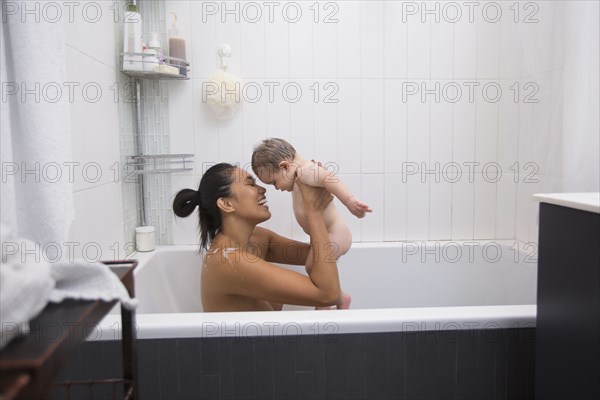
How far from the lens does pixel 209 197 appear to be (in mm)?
1533

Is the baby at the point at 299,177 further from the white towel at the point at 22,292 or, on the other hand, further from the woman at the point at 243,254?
the white towel at the point at 22,292

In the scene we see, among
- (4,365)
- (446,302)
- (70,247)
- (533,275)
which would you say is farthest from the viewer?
(446,302)

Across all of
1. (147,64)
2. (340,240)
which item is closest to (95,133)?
(147,64)

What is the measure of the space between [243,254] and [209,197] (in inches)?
8.8

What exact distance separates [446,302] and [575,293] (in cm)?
107

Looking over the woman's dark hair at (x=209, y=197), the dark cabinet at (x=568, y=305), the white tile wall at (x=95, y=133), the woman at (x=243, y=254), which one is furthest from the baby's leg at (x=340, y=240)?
the white tile wall at (x=95, y=133)

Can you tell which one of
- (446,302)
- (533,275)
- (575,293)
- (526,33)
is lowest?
(446,302)

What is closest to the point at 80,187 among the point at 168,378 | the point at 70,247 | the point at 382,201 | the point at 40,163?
the point at 70,247

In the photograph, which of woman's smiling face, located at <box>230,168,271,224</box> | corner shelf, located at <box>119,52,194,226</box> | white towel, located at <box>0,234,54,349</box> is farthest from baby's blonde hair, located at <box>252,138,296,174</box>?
white towel, located at <box>0,234,54,349</box>

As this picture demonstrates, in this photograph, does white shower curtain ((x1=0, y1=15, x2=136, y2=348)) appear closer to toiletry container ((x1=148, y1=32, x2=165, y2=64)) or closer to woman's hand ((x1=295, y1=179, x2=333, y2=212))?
woman's hand ((x1=295, y1=179, x2=333, y2=212))

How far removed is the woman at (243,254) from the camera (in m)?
1.43

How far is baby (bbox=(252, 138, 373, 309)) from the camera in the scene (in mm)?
1564

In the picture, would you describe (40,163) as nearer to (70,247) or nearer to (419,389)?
(70,247)

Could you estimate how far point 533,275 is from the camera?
1729 millimetres
